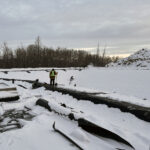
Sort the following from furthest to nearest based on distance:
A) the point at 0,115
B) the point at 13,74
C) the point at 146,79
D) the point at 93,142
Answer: the point at 13,74, the point at 146,79, the point at 0,115, the point at 93,142

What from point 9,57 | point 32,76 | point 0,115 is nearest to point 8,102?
point 0,115

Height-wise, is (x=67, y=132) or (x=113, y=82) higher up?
(x=67, y=132)

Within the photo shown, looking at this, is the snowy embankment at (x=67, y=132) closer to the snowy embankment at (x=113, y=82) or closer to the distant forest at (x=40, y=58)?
the snowy embankment at (x=113, y=82)

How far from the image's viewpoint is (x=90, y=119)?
5.58m

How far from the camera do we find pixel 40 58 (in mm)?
63375

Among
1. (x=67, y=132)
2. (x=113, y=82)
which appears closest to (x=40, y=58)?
(x=113, y=82)

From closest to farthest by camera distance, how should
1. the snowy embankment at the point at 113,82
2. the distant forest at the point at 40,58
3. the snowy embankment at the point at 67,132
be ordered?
the snowy embankment at the point at 67,132 < the snowy embankment at the point at 113,82 < the distant forest at the point at 40,58

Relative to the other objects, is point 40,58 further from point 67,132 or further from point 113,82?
point 67,132

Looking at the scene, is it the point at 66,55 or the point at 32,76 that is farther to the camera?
the point at 66,55

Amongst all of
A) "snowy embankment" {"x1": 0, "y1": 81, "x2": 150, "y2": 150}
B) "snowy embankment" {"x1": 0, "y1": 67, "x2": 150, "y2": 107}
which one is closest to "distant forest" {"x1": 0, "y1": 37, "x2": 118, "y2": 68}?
"snowy embankment" {"x1": 0, "y1": 67, "x2": 150, "y2": 107}

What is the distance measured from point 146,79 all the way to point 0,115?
1585 cm

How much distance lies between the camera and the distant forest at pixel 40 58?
2363 inches

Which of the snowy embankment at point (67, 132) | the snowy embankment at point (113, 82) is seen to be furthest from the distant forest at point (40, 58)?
the snowy embankment at point (67, 132)

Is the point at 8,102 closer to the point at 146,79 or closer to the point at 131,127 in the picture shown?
the point at 131,127
